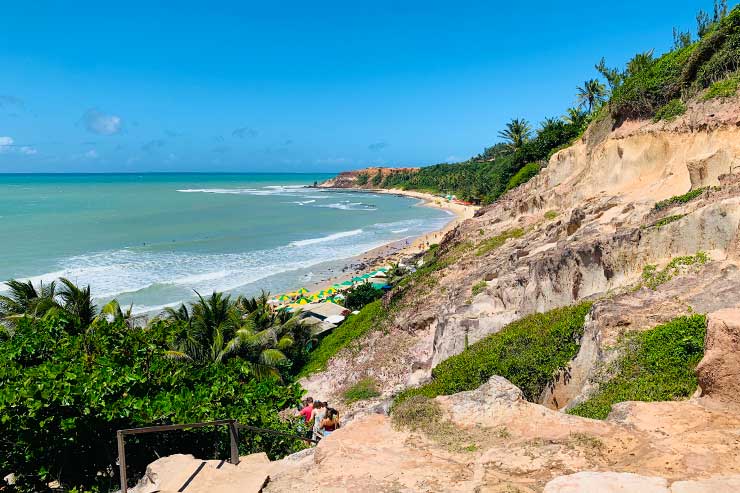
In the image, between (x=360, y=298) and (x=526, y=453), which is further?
(x=360, y=298)

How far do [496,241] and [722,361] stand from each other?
19211 millimetres

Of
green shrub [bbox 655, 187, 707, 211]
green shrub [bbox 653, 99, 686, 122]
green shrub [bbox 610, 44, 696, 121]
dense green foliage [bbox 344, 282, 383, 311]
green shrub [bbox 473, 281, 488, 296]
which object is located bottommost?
dense green foliage [bbox 344, 282, 383, 311]

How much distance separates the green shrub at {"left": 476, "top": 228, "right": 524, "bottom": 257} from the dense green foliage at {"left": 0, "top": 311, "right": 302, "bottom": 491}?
52.4ft

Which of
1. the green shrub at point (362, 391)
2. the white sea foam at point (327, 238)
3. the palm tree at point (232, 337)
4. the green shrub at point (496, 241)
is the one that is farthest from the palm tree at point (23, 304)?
the white sea foam at point (327, 238)

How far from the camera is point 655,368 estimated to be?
8.07 metres

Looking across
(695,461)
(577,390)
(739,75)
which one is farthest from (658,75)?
(695,461)

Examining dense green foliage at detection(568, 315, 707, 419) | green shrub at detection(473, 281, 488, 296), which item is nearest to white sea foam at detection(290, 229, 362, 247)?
green shrub at detection(473, 281, 488, 296)

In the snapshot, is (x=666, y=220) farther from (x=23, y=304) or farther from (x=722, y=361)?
(x=23, y=304)

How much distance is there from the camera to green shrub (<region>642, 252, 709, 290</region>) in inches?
430

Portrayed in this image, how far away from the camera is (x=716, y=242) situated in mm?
10961

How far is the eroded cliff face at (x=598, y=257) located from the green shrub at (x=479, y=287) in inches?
5.7

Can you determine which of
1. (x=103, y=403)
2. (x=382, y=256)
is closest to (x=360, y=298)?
(x=382, y=256)

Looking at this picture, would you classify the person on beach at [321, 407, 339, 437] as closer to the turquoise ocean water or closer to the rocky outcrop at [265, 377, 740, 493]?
the rocky outcrop at [265, 377, 740, 493]

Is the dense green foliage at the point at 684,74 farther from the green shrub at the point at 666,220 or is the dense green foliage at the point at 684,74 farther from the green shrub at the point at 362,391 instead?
the green shrub at the point at 362,391
